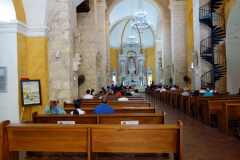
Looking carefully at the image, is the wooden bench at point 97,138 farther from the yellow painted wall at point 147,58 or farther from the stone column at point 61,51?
the yellow painted wall at point 147,58

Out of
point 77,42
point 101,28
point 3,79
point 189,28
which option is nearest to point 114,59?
point 101,28

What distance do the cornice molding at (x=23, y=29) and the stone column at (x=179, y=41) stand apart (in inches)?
453

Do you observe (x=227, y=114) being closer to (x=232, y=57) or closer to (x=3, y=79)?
(x=3, y=79)

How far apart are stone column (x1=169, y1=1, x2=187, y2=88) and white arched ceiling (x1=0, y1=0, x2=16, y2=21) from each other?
12.4 metres

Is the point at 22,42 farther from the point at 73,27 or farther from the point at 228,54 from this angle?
the point at 228,54

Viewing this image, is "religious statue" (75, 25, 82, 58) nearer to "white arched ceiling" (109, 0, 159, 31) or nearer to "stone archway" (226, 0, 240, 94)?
"stone archway" (226, 0, 240, 94)

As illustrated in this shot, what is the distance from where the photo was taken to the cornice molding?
5316mm

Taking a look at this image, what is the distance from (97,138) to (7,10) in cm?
523

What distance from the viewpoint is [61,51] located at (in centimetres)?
645

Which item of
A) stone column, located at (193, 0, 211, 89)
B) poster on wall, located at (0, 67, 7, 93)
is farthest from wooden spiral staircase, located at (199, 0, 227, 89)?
poster on wall, located at (0, 67, 7, 93)

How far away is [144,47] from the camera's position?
95.7 feet

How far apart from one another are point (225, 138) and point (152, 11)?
74.7 ft

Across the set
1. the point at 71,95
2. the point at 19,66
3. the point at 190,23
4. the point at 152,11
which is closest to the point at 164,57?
the point at 190,23

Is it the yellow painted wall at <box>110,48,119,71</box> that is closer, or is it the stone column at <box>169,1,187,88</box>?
the stone column at <box>169,1,187,88</box>
